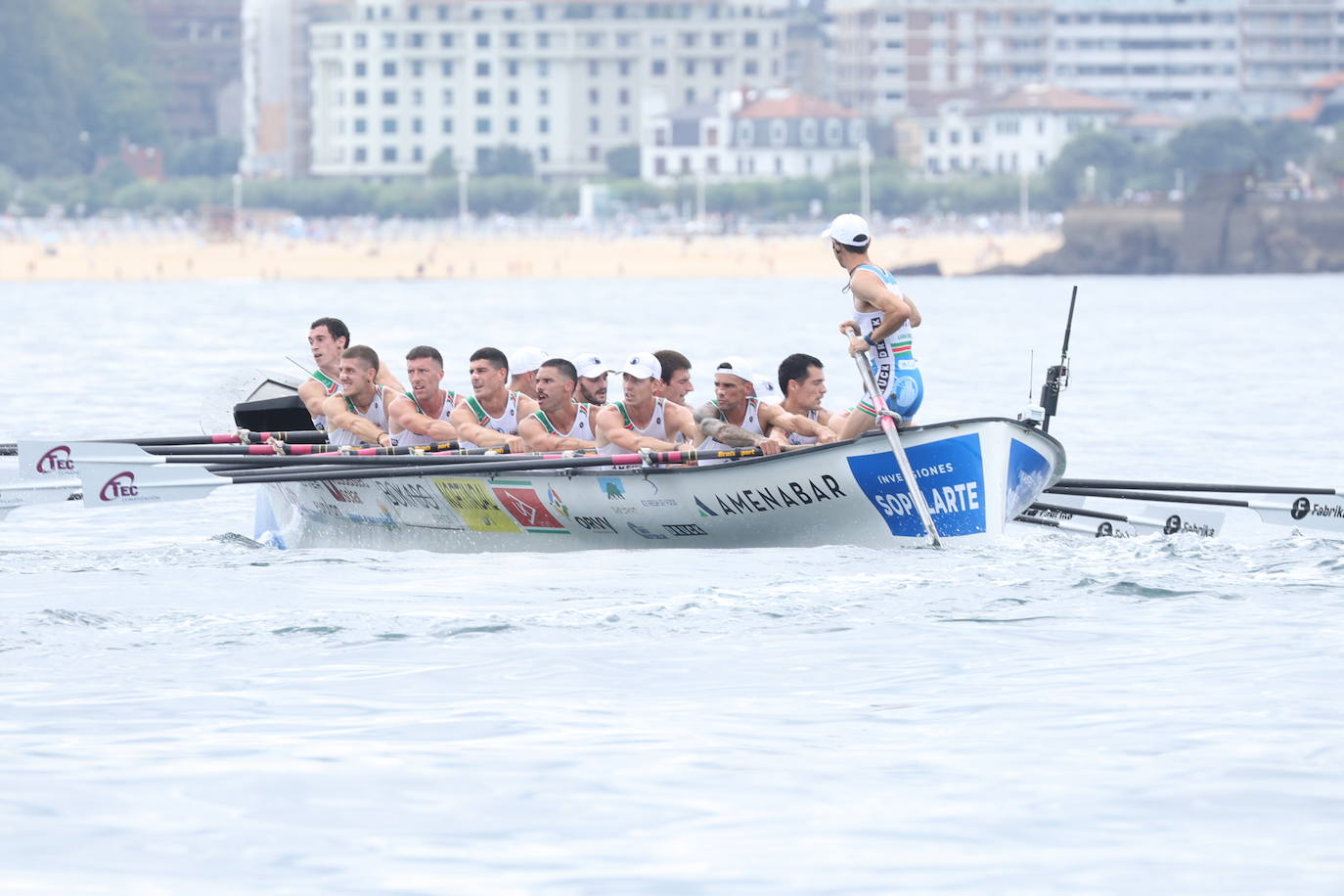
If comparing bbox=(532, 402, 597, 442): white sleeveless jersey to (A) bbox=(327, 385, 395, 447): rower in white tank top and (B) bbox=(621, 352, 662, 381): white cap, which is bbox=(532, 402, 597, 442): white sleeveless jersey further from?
(A) bbox=(327, 385, 395, 447): rower in white tank top

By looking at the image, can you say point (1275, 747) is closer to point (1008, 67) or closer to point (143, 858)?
point (143, 858)

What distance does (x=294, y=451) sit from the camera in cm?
1672

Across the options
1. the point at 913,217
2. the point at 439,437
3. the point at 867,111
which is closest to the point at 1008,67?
the point at 867,111

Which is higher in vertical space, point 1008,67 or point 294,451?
point 1008,67

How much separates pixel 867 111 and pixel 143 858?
177 m

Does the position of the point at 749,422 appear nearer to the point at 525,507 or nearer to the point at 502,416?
the point at 525,507

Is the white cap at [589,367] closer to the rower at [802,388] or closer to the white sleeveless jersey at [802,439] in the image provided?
the rower at [802,388]

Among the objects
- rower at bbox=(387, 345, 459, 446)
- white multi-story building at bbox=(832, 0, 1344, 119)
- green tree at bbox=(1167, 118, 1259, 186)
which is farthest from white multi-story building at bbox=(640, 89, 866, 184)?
rower at bbox=(387, 345, 459, 446)

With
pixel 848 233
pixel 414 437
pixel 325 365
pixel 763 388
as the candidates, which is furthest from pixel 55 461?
pixel 848 233

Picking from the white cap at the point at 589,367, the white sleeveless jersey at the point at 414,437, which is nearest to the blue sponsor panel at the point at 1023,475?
the white cap at the point at 589,367

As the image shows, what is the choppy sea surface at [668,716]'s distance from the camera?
29.5 ft

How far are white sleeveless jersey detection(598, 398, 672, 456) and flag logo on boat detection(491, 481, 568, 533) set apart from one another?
21.9 inches

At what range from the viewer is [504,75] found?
571ft

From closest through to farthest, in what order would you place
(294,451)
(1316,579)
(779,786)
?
(779,786) → (1316,579) → (294,451)
